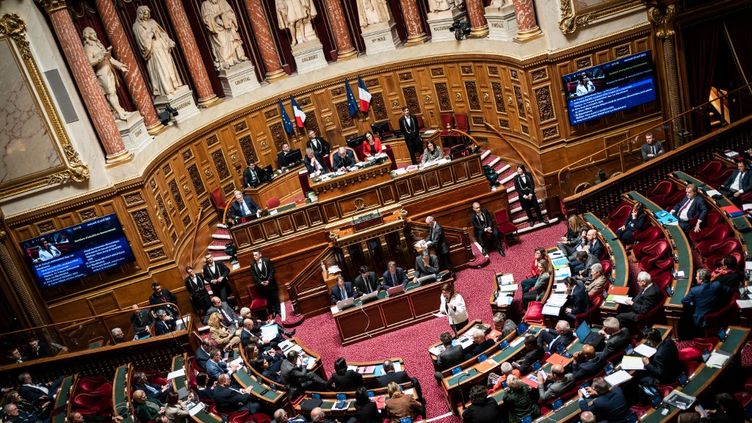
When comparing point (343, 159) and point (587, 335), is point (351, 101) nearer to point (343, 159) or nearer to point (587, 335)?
point (343, 159)

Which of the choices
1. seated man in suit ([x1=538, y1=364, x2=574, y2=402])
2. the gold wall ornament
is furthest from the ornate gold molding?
the gold wall ornament

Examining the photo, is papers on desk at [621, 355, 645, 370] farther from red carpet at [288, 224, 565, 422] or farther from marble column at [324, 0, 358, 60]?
marble column at [324, 0, 358, 60]

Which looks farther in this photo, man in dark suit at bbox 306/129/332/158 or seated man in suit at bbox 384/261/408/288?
man in dark suit at bbox 306/129/332/158

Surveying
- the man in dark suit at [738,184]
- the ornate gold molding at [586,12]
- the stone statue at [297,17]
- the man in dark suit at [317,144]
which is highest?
the stone statue at [297,17]

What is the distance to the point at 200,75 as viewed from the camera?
19719 mm

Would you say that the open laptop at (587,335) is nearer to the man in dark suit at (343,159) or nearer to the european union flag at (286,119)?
the man in dark suit at (343,159)

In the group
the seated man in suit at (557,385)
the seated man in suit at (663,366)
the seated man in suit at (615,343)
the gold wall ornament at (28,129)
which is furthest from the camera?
the gold wall ornament at (28,129)

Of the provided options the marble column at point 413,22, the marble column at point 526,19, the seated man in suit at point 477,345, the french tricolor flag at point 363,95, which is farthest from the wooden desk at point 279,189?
the seated man in suit at point 477,345

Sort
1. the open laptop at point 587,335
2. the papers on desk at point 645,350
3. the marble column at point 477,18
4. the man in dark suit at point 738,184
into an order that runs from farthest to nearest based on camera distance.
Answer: the marble column at point 477,18 → the man in dark suit at point 738,184 → the open laptop at point 587,335 → the papers on desk at point 645,350

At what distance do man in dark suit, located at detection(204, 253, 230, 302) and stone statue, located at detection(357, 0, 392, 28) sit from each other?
27.2 feet

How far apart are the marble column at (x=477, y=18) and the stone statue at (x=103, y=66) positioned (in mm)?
8912

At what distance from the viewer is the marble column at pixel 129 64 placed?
17562 mm

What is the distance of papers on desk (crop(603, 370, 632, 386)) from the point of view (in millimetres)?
9945

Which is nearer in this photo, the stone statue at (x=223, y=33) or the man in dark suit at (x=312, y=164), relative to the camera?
the man in dark suit at (x=312, y=164)
